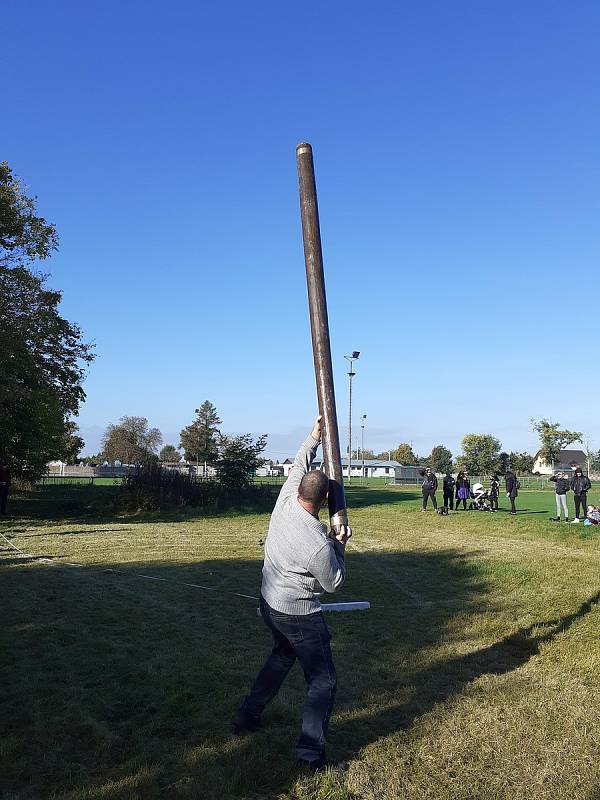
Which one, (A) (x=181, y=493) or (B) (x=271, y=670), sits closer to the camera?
(B) (x=271, y=670)

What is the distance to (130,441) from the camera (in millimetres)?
103500

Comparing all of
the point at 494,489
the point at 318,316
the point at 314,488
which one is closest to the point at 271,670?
the point at 314,488

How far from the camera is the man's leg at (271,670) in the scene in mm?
4320

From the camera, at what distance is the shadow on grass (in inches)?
167

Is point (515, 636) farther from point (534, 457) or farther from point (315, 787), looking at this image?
point (534, 457)

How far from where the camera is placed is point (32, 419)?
25.4 metres

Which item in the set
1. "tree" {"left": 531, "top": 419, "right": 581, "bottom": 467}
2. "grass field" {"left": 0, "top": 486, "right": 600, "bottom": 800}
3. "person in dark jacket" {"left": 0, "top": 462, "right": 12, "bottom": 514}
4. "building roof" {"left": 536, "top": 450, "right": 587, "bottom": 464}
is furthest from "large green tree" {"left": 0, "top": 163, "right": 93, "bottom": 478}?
"building roof" {"left": 536, "top": 450, "right": 587, "bottom": 464}

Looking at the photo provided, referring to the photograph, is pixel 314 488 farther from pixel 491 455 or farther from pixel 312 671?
pixel 491 455

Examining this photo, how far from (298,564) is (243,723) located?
1.41 metres

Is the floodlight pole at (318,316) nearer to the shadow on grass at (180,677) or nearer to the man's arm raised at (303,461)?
the man's arm raised at (303,461)

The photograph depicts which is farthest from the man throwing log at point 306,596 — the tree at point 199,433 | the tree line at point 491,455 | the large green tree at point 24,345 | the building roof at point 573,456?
the building roof at point 573,456

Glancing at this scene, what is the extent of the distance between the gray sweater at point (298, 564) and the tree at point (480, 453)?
311 ft

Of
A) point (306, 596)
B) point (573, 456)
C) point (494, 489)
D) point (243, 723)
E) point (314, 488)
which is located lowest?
point (243, 723)

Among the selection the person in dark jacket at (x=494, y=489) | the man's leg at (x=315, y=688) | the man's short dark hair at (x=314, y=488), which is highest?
the man's short dark hair at (x=314, y=488)
